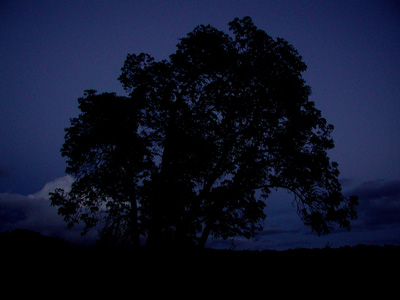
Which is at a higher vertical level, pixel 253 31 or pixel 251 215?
pixel 253 31

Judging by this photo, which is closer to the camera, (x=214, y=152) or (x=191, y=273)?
(x=191, y=273)

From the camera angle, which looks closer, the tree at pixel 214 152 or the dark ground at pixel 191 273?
the dark ground at pixel 191 273

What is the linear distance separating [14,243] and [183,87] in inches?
469

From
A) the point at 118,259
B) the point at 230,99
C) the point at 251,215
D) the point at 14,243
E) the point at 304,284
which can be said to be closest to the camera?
the point at 304,284

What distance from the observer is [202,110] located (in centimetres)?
1435

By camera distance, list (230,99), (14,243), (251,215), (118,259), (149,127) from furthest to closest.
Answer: (149,127) → (230,99) → (251,215) → (14,243) → (118,259)

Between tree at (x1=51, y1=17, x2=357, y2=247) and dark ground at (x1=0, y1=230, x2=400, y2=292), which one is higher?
tree at (x1=51, y1=17, x2=357, y2=247)

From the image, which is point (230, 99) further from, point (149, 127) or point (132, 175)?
point (132, 175)

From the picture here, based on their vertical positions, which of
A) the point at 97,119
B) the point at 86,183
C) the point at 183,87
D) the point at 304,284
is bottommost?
the point at 304,284

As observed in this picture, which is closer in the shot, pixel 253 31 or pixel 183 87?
pixel 253 31

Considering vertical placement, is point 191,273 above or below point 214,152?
below

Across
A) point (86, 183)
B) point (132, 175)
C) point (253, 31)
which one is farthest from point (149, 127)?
point (253, 31)

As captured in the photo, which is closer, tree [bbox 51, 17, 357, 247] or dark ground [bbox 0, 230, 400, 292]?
dark ground [bbox 0, 230, 400, 292]

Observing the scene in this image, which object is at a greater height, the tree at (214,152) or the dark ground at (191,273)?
the tree at (214,152)
